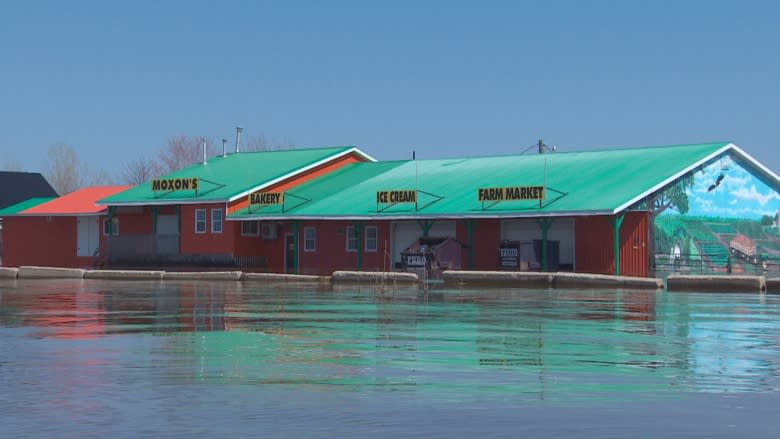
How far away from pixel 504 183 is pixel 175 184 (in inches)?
757

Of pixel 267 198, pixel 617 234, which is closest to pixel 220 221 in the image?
pixel 267 198

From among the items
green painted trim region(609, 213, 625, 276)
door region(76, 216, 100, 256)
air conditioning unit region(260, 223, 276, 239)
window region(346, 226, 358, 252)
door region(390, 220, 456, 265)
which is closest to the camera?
green painted trim region(609, 213, 625, 276)

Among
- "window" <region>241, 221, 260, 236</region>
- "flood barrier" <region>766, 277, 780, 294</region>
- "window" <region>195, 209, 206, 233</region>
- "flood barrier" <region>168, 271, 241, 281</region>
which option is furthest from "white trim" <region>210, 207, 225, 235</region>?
"flood barrier" <region>766, 277, 780, 294</region>

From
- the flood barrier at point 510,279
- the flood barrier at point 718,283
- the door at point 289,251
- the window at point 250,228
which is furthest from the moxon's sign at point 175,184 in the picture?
the flood barrier at point 718,283

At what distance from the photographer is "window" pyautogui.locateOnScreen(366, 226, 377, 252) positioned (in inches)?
2254

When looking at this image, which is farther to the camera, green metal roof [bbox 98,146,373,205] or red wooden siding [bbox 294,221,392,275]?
green metal roof [bbox 98,146,373,205]

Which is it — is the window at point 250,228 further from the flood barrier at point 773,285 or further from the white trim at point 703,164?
the flood barrier at point 773,285

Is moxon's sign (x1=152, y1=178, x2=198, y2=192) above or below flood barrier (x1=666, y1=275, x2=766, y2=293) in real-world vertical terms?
above

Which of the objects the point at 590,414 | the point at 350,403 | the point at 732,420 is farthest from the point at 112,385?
the point at 732,420

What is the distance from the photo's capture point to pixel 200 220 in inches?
2430

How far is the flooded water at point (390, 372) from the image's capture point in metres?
10.5

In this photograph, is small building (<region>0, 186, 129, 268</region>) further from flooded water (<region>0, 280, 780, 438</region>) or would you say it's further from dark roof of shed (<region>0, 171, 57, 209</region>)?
flooded water (<region>0, 280, 780, 438</region>)

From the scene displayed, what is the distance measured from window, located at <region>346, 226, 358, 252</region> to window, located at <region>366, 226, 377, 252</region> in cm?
85

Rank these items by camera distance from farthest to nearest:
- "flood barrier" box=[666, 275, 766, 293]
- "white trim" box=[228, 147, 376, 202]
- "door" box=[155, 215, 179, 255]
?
"door" box=[155, 215, 179, 255] < "white trim" box=[228, 147, 376, 202] < "flood barrier" box=[666, 275, 766, 293]
